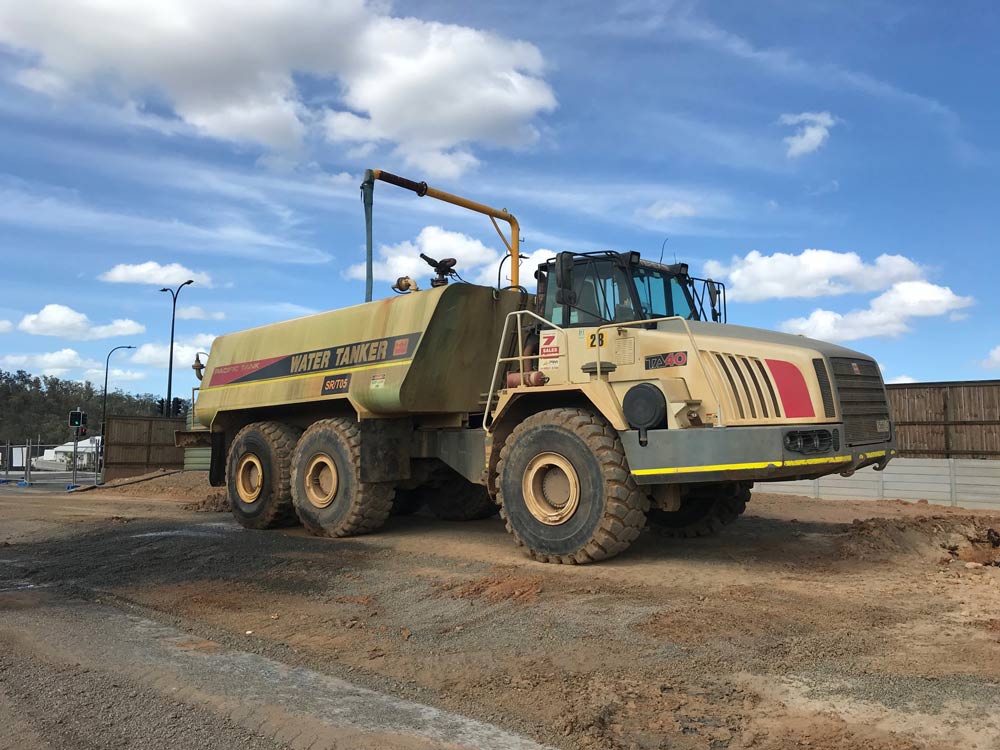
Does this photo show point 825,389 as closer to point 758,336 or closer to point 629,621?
point 758,336

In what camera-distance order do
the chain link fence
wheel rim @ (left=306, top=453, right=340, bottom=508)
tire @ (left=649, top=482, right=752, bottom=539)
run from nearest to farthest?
tire @ (left=649, top=482, right=752, bottom=539) < wheel rim @ (left=306, top=453, right=340, bottom=508) < the chain link fence

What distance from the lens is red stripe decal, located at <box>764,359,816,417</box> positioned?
690cm

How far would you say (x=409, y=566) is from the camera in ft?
26.5

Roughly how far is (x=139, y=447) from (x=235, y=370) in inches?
634

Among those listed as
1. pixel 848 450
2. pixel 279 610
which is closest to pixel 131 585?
pixel 279 610

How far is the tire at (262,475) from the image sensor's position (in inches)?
447

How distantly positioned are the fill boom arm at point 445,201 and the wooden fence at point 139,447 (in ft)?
59.0

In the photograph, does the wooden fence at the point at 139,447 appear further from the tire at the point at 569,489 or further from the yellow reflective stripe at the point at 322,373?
the tire at the point at 569,489

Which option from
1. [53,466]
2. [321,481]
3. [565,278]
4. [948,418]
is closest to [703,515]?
[565,278]

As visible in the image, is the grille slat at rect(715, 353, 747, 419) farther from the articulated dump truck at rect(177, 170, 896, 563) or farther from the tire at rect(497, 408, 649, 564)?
the tire at rect(497, 408, 649, 564)

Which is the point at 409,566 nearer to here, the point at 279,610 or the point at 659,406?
the point at 279,610

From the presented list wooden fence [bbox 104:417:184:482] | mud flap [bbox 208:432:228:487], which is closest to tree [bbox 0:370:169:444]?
wooden fence [bbox 104:417:184:482]

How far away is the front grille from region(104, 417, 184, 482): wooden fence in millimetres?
22997

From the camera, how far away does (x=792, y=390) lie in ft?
22.8
